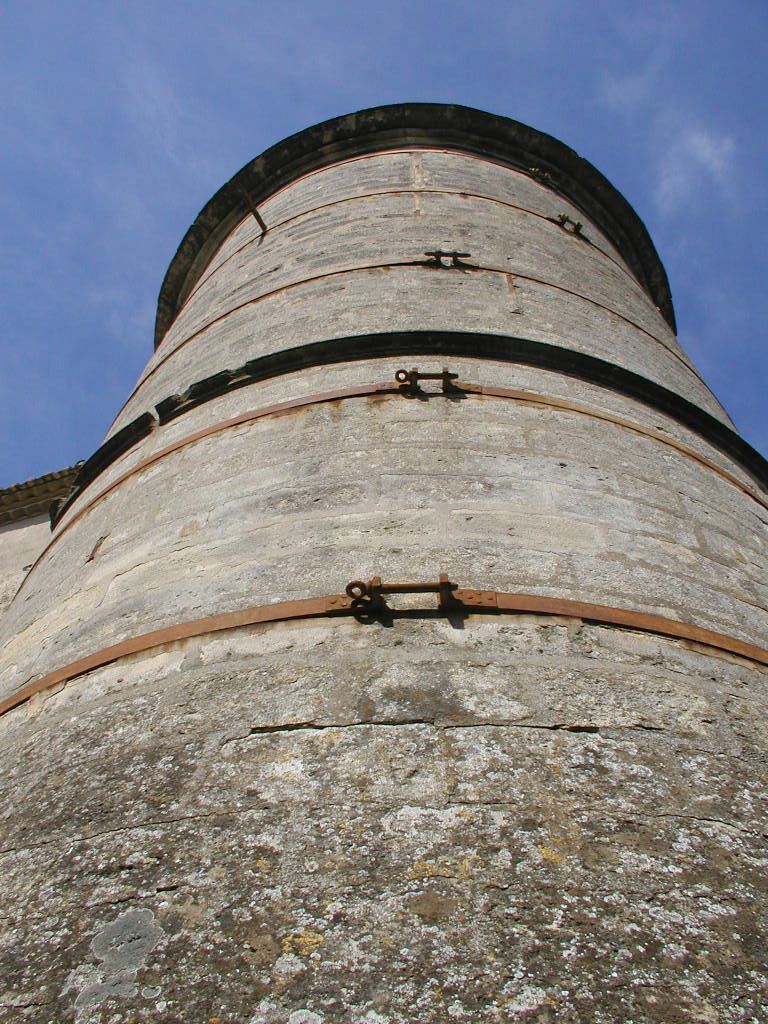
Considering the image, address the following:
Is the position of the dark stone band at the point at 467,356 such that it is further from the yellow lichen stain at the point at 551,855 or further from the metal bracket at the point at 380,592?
the yellow lichen stain at the point at 551,855

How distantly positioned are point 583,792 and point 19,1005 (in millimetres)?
993

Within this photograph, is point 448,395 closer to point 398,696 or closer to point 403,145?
point 398,696

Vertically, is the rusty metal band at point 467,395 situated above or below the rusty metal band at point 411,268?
below

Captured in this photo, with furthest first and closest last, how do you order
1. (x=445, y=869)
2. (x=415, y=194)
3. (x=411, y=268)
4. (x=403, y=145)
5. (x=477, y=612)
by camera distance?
(x=403, y=145) < (x=415, y=194) < (x=411, y=268) < (x=477, y=612) < (x=445, y=869)

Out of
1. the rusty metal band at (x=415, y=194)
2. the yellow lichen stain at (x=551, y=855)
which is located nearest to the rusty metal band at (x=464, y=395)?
the yellow lichen stain at (x=551, y=855)

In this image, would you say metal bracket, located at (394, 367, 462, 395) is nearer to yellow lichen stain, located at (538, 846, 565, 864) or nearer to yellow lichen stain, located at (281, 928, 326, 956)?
yellow lichen stain, located at (538, 846, 565, 864)

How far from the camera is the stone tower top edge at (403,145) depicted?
297 inches

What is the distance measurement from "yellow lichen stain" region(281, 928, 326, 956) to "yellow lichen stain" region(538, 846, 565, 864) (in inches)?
15.4

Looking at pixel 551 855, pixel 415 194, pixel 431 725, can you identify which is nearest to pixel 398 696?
pixel 431 725

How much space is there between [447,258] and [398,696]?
334cm

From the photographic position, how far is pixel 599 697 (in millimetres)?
1944

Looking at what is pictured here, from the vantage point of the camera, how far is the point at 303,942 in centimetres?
142

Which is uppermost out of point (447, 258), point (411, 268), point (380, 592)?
point (447, 258)

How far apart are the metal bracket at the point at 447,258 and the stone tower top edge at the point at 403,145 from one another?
3.03m
